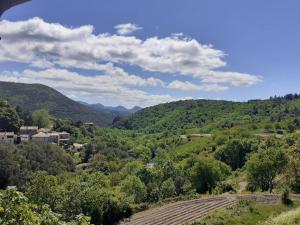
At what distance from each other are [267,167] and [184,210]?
14644 millimetres

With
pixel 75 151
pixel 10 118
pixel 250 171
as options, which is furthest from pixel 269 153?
pixel 10 118

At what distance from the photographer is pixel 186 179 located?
59.1 meters

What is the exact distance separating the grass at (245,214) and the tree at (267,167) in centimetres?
1127

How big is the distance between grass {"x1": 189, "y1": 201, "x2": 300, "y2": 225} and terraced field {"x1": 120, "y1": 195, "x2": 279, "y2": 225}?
201 centimetres

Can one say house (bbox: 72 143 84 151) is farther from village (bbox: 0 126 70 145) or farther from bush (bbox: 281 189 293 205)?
bush (bbox: 281 189 293 205)

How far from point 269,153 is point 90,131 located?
122589mm

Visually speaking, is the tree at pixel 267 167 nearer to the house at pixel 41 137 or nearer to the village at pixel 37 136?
the village at pixel 37 136

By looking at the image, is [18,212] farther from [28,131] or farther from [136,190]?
[28,131]

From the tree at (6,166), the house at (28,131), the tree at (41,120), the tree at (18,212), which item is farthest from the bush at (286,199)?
the tree at (41,120)

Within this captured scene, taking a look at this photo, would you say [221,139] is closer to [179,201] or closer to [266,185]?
[266,185]

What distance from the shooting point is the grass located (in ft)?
107

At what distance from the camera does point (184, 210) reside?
1574 inches

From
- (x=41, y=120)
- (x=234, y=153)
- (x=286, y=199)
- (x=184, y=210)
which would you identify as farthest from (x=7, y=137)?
(x=286, y=199)

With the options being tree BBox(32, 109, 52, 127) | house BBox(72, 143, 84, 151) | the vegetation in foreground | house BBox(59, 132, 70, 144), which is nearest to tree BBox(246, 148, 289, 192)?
the vegetation in foreground
